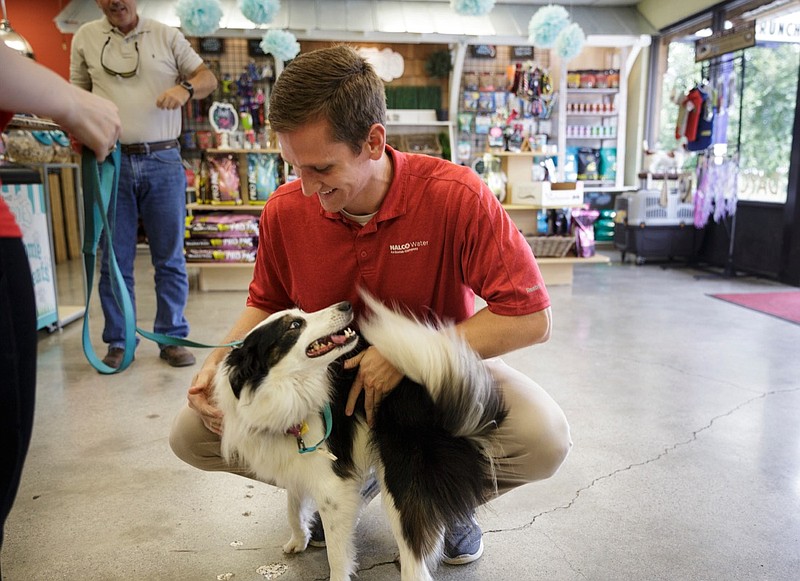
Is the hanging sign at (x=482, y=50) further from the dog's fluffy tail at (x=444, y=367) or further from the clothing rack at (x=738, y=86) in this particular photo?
the dog's fluffy tail at (x=444, y=367)

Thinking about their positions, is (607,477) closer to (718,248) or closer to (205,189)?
(205,189)

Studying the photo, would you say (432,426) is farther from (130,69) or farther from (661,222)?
(661,222)

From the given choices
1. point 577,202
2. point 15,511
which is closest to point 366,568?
point 15,511

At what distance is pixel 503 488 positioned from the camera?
1.52m

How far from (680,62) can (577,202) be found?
10.9 ft

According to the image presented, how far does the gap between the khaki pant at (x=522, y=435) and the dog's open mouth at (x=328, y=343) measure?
386mm

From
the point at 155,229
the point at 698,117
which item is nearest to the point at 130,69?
the point at 155,229

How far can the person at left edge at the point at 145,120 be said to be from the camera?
3078 mm

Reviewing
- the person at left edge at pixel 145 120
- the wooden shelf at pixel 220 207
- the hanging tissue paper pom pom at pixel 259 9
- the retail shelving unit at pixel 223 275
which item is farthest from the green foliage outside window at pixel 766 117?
the person at left edge at pixel 145 120

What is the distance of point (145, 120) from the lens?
10.2ft

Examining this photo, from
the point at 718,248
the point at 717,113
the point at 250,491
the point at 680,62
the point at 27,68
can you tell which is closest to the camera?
the point at 27,68

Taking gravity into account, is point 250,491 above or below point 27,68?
below

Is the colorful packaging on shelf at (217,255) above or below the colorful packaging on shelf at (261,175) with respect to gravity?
below

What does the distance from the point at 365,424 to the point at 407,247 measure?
42cm
